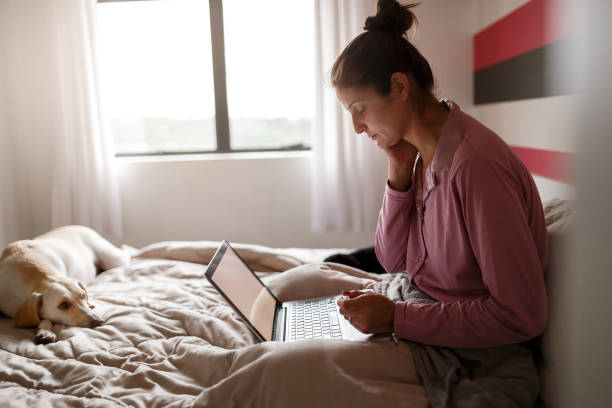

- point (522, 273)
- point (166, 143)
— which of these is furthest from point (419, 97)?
point (166, 143)

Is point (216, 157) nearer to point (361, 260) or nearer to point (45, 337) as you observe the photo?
point (361, 260)

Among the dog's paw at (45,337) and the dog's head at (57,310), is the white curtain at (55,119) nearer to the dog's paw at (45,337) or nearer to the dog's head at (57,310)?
the dog's head at (57,310)

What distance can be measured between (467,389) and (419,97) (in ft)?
2.06

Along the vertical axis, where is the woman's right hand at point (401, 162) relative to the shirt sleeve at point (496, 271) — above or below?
above

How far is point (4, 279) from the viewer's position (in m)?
1.66

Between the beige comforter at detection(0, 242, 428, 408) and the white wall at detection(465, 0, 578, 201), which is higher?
the white wall at detection(465, 0, 578, 201)

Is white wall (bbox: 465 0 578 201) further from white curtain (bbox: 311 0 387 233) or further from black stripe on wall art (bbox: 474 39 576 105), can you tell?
white curtain (bbox: 311 0 387 233)

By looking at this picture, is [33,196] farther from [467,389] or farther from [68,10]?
[467,389]

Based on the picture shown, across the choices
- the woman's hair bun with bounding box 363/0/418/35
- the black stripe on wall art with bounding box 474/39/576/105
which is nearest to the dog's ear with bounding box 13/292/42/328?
the woman's hair bun with bounding box 363/0/418/35

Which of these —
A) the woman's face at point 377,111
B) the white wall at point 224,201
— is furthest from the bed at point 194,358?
the white wall at point 224,201

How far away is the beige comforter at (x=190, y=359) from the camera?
90cm

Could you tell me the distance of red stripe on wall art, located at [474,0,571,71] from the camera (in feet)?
6.81

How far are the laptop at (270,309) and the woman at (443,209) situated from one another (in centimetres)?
18

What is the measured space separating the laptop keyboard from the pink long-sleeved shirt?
242mm
